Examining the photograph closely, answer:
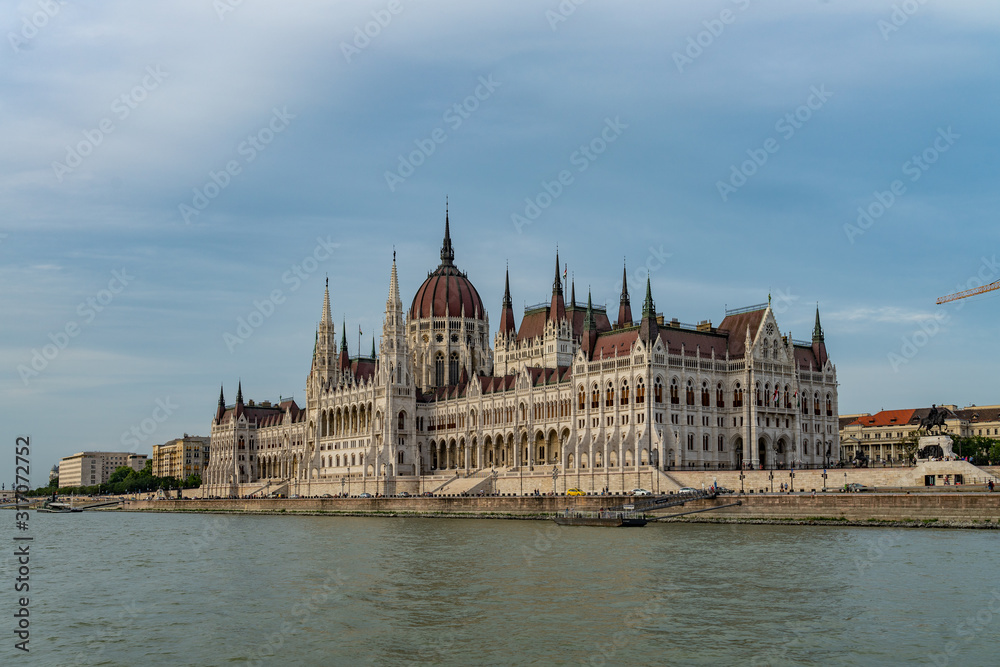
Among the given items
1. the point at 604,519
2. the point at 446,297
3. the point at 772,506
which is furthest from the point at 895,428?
the point at 604,519

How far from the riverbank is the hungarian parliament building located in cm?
1429

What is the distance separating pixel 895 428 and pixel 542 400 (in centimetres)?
6123

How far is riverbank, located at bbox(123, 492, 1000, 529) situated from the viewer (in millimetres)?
67438

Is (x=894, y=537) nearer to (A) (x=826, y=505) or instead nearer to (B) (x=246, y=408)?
(A) (x=826, y=505)

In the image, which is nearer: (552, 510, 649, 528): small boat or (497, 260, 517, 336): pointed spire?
(552, 510, 649, 528): small boat

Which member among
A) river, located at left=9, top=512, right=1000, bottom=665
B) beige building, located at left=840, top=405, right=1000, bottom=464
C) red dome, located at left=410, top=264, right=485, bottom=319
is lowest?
river, located at left=9, top=512, right=1000, bottom=665

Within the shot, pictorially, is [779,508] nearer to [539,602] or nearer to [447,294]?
[539,602]

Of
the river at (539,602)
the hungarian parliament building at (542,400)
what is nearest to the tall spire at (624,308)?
the hungarian parliament building at (542,400)

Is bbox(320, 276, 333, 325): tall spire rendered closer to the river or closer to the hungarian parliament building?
the hungarian parliament building

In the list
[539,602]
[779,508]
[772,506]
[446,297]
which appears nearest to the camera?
[539,602]

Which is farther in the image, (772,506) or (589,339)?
(589,339)

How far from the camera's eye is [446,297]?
16100cm

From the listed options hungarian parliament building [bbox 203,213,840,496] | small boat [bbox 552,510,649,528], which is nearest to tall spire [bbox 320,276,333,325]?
hungarian parliament building [bbox 203,213,840,496]

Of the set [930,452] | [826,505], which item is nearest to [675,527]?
[826,505]
